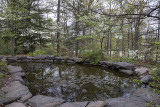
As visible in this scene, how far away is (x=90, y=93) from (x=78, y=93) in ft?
1.19

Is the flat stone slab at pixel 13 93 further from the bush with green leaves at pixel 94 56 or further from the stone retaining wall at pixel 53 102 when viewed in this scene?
the bush with green leaves at pixel 94 56

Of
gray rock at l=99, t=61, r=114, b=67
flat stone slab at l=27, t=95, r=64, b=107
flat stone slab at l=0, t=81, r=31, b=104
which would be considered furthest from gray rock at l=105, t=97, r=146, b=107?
gray rock at l=99, t=61, r=114, b=67

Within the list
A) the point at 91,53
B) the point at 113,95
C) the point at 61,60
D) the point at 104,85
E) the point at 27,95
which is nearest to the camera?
the point at 27,95

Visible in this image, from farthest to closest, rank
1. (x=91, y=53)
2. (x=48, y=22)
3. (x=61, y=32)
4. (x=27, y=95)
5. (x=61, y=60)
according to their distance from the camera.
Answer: (x=48, y=22)
(x=61, y=32)
(x=61, y=60)
(x=91, y=53)
(x=27, y=95)

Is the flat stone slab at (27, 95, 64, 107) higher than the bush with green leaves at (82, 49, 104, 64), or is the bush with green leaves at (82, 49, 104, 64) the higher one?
the bush with green leaves at (82, 49, 104, 64)

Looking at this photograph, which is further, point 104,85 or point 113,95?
point 104,85

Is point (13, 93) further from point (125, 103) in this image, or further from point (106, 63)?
point (106, 63)

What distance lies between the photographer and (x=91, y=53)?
Answer: 705cm

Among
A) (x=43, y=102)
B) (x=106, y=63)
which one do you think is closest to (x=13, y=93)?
(x=43, y=102)

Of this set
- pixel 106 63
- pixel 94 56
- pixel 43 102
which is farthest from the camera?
pixel 94 56

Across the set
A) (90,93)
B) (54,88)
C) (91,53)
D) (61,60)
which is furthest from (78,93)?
(61,60)

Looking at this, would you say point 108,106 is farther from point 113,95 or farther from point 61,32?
point 61,32

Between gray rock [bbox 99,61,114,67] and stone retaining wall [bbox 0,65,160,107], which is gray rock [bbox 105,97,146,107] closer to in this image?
stone retaining wall [bbox 0,65,160,107]

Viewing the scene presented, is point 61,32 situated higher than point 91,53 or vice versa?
point 61,32
